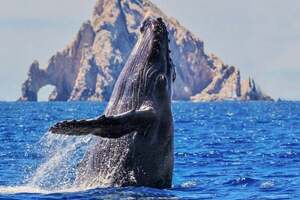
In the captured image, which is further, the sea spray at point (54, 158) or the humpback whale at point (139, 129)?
the sea spray at point (54, 158)

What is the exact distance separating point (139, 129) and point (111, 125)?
0.80 metres

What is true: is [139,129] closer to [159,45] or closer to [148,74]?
[148,74]

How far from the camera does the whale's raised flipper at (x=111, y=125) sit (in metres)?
12.1

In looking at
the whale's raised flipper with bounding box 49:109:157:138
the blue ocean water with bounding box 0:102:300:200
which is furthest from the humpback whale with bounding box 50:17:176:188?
the blue ocean water with bounding box 0:102:300:200

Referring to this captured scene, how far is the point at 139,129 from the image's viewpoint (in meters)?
13.1

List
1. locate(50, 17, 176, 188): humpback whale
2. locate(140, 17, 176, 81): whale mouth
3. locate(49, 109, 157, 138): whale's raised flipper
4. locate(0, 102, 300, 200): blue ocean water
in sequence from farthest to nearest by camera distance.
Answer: locate(140, 17, 176, 81): whale mouth < locate(0, 102, 300, 200): blue ocean water < locate(50, 17, 176, 188): humpback whale < locate(49, 109, 157, 138): whale's raised flipper

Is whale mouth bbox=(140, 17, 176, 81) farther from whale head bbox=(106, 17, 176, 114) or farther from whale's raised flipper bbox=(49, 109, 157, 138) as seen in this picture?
whale's raised flipper bbox=(49, 109, 157, 138)

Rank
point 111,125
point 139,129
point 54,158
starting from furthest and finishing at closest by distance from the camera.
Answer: point 54,158 → point 139,129 → point 111,125

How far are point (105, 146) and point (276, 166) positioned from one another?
8287 millimetres

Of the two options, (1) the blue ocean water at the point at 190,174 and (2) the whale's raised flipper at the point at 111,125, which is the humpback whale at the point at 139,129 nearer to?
(2) the whale's raised flipper at the point at 111,125

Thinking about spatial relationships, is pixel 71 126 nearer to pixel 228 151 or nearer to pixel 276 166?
pixel 276 166

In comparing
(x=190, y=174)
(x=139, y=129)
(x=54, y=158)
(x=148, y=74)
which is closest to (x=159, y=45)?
(x=148, y=74)

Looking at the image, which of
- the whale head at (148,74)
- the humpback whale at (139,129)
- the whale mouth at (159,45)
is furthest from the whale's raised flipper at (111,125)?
the whale mouth at (159,45)

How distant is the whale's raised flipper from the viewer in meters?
12.1
